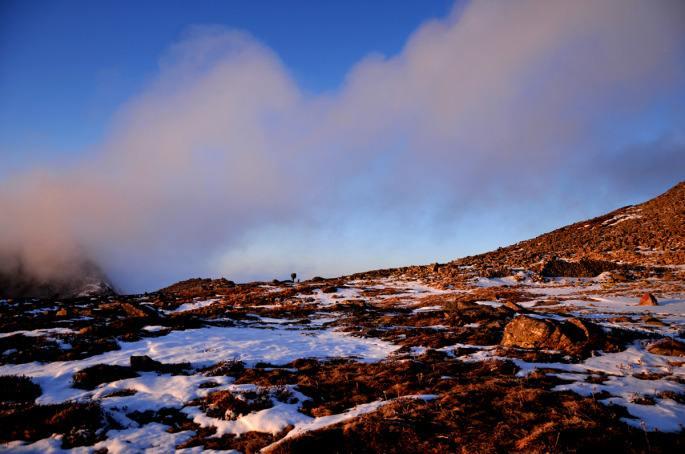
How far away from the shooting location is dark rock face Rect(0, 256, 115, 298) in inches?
5226

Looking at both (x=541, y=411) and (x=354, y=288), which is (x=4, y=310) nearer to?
(x=354, y=288)

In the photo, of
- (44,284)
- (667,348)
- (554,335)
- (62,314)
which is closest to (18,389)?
(554,335)

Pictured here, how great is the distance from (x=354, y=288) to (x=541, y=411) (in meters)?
44.2

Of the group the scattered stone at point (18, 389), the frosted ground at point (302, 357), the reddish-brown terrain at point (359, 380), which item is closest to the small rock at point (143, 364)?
the reddish-brown terrain at point (359, 380)

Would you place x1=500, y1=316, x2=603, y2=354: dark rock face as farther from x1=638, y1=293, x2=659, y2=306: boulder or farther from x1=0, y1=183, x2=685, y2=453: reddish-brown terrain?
x1=638, y1=293, x2=659, y2=306: boulder

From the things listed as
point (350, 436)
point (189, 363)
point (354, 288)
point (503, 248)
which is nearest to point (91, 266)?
point (354, 288)

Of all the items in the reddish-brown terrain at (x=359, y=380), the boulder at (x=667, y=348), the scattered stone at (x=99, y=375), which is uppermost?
the scattered stone at (x=99, y=375)

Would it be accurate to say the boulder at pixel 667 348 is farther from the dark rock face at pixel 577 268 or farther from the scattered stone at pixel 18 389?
the dark rock face at pixel 577 268

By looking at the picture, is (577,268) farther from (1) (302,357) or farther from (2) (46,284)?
(2) (46,284)

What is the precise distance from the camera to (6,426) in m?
10.0

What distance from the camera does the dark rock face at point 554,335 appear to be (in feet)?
55.8

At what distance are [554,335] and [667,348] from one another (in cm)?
425

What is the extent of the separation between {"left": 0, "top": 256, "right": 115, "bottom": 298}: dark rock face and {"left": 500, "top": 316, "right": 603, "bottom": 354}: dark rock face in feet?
480

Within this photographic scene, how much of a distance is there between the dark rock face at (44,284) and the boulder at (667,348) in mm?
151580
